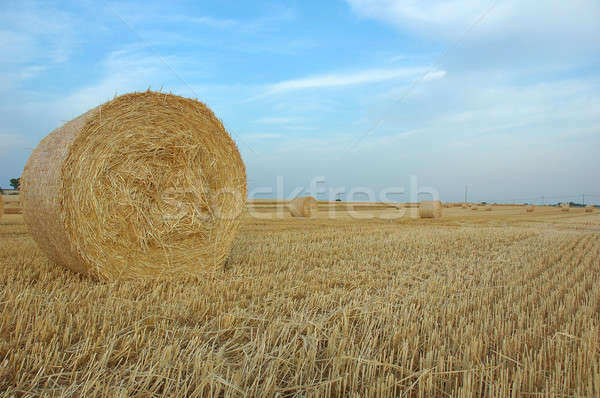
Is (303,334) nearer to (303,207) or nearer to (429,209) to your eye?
(303,207)

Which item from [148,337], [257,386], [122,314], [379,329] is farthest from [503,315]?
[122,314]

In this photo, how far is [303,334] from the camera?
8.54 feet

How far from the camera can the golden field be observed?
1918mm

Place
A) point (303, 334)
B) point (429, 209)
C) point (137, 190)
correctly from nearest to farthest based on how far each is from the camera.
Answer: point (303, 334), point (137, 190), point (429, 209)

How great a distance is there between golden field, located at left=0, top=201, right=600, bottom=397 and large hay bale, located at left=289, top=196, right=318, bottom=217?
35.6 feet

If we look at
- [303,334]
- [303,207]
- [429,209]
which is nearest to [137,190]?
[303,334]

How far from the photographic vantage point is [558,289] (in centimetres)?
388

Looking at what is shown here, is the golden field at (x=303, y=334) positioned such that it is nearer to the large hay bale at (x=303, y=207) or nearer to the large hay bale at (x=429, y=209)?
the large hay bale at (x=303, y=207)

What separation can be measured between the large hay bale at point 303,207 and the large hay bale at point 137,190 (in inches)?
411

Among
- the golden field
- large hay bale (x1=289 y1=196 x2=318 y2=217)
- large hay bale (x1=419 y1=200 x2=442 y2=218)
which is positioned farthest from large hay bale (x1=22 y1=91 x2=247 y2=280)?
large hay bale (x1=419 y1=200 x2=442 y2=218)

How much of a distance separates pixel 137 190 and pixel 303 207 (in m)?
11.3

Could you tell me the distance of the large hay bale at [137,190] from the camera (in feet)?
13.4

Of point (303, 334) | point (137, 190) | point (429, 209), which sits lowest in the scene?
point (303, 334)

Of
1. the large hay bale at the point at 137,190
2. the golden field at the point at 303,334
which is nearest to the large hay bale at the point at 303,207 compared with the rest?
the large hay bale at the point at 137,190
